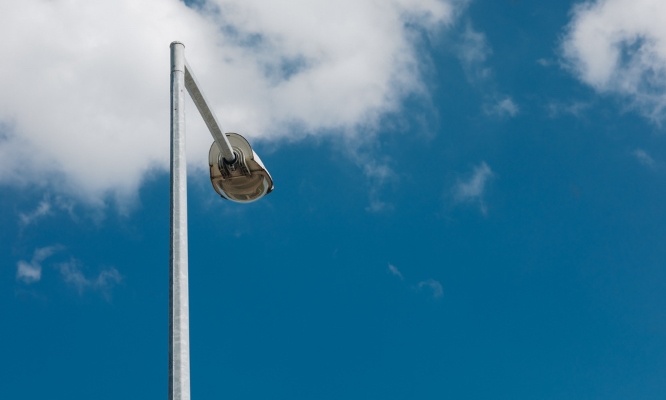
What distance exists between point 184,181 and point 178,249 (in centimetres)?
83

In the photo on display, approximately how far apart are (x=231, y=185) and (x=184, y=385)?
4.09 m

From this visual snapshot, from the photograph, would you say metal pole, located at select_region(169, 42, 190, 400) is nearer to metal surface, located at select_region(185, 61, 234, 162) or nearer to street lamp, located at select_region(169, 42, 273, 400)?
street lamp, located at select_region(169, 42, 273, 400)

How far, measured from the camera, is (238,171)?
12.8 meters

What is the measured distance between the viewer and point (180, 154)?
10.7 metres

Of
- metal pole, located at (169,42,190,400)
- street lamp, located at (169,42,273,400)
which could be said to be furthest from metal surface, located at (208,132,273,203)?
metal pole, located at (169,42,190,400)

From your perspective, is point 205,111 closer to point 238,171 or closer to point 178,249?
point 238,171

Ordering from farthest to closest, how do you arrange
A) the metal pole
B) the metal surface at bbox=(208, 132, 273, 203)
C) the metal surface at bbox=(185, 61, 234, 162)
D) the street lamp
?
the metal surface at bbox=(208, 132, 273, 203) < the metal surface at bbox=(185, 61, 234, 162) < the street lamp < the metal pole

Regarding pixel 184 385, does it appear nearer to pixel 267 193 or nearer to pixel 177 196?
pixel 177 196

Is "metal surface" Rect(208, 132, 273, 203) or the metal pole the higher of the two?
"metal surface" Rect(208, 132, 273, 203)

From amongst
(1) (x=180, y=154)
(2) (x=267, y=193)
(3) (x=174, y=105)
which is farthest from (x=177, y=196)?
(2) (x=267, y=193)

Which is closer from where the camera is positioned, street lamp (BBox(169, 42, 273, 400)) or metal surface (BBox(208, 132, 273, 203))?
street lamp (BBox(169, 42, 273, 400))

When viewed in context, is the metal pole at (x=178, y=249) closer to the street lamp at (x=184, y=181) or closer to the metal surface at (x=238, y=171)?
the street lamp at (x=184, y=181)

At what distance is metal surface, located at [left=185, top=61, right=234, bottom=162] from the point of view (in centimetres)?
1197

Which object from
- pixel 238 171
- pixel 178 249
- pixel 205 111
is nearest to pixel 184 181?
pixel 178 249
